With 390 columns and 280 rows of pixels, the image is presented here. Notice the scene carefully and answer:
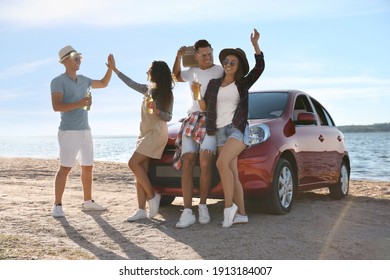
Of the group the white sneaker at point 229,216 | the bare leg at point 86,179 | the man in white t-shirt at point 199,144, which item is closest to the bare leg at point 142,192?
the man in white t-shirt at point 199,144

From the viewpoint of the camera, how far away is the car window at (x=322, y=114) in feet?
27.4

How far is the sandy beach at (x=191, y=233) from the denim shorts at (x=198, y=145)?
84 centimetres

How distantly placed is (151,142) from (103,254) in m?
1.78

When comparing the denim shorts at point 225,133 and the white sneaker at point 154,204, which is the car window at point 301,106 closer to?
the denim shorts at point 225,133

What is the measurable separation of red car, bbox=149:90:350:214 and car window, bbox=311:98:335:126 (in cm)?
12

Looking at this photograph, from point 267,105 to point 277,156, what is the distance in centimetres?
99

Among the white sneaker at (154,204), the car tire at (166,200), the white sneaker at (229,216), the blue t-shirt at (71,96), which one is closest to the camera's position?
the white sneaker at (229,216)

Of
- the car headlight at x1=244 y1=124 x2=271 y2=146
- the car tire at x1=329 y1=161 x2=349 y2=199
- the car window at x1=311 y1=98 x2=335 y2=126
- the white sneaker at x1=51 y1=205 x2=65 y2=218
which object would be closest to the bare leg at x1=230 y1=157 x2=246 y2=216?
the car headlight at x1=244 y1=124 x2=271 y2=146

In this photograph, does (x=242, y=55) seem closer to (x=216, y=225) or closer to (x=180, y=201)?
(x=216, y=225)

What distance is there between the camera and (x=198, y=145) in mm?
6059

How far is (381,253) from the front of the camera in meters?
5.07

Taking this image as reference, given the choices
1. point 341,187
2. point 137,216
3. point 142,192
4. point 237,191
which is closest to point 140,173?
point 142,192

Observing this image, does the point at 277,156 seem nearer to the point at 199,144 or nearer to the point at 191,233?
the point at 199,144

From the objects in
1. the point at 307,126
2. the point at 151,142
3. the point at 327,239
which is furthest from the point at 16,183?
the point at 327,239
